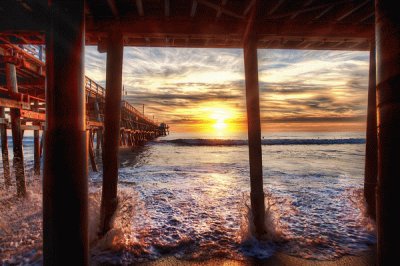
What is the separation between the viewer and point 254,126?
3.99m

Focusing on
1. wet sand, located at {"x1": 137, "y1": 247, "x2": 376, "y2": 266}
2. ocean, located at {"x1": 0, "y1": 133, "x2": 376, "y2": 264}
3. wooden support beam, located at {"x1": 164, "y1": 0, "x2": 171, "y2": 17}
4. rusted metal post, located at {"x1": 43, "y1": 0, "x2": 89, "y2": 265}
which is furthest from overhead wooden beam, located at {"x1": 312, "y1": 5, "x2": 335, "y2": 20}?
rusted metal post, located at {"x1": 43, "y1": 0, "x2": 89, "y2": 265}

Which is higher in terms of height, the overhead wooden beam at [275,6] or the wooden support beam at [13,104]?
the overhead wooden beam at [275,6]

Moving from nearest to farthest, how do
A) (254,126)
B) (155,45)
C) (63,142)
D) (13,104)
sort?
(63,142)
(254,126)
(155,45)
(13,104)

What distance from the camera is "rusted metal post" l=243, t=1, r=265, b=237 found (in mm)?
3982

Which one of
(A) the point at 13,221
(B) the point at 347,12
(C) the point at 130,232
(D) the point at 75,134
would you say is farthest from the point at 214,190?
(D) the point at 75,134

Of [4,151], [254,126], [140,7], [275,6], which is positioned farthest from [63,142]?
[4,151]

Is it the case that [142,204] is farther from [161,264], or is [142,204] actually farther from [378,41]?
[378,41]

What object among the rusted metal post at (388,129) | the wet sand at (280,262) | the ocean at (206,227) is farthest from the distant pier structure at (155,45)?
the wet sand at (280,262)

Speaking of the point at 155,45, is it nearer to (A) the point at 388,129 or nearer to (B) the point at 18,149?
(A) the point at 388,129

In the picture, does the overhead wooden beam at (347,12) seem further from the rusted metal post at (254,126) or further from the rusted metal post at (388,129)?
the rusted metal post at (388,129)

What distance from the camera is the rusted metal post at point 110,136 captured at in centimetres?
400

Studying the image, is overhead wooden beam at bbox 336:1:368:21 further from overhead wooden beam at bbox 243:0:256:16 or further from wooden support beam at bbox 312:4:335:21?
overhead wooden beam at bbox 243:0:256:16

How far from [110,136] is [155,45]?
2435mm

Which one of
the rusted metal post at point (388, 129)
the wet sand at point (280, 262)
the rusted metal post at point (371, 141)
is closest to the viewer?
the rusted metal post at point (388, 129)
